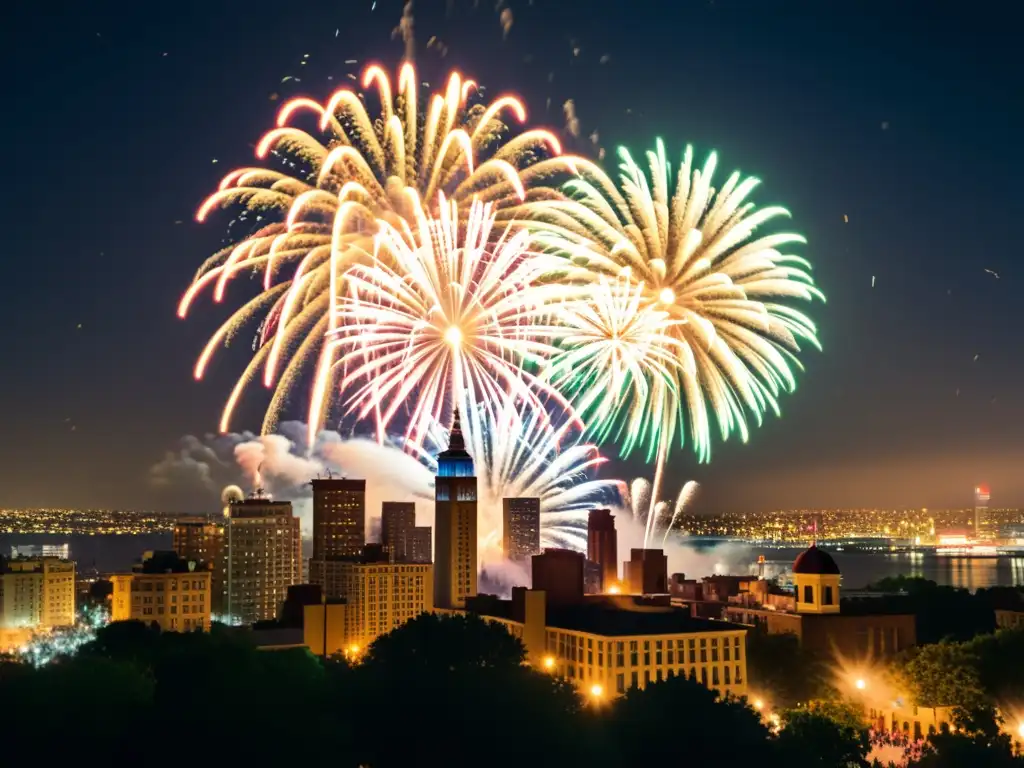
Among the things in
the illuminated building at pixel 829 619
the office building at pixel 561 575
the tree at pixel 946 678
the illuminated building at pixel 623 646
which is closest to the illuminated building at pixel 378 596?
the office building at pixel 561 575

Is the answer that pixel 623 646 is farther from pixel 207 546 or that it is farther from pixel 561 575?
pixel 207 546

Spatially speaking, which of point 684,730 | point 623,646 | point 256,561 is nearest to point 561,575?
point 623,646

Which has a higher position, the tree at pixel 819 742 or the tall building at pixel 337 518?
the tall building at pixel 337 518

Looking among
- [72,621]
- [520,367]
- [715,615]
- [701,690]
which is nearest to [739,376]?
[520,367]

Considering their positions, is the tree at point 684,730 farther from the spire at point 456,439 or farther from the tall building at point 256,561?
the tall building at point 256,561

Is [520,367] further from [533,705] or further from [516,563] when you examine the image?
[516,563]

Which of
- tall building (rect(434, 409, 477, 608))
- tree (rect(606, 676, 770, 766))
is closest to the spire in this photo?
tall building (rect(434, 409, 477, 608))
